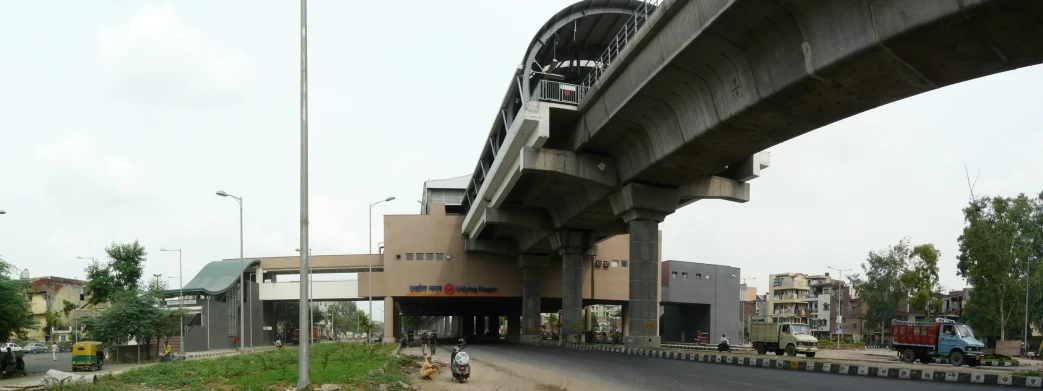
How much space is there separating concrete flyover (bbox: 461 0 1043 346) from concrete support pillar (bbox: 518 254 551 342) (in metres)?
11.2

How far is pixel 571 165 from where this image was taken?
3844cm

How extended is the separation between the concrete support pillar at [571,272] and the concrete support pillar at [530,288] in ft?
34.4

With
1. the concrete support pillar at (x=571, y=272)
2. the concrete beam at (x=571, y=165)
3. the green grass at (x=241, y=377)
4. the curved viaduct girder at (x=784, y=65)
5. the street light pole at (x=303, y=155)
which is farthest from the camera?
the concrete support pillar at (x=571, y=272)

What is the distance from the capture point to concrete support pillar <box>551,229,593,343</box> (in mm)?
56094

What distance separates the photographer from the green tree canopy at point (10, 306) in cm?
3588

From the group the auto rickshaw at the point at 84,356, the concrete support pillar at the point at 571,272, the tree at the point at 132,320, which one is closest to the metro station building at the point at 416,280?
the concrete support pillar at the point at 571,272

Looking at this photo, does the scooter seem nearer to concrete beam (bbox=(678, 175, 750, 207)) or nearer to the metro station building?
concrete beam (bbox=(678, 175, 750, 207))

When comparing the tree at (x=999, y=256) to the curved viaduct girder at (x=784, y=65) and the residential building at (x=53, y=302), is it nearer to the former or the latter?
the curved viaduct girder at (x=784, y=65)

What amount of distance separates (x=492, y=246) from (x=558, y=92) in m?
36.7

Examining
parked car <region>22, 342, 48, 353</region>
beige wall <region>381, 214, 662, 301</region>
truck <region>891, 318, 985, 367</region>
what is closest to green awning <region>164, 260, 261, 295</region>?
beige wall <region>381, 214, 662, 301</region>

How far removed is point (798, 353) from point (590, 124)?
17028 mm

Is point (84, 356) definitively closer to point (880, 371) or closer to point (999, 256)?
point (880, 371)

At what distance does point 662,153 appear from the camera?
31969mm

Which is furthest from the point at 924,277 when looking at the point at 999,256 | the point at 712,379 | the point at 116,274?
the point at 116,274
